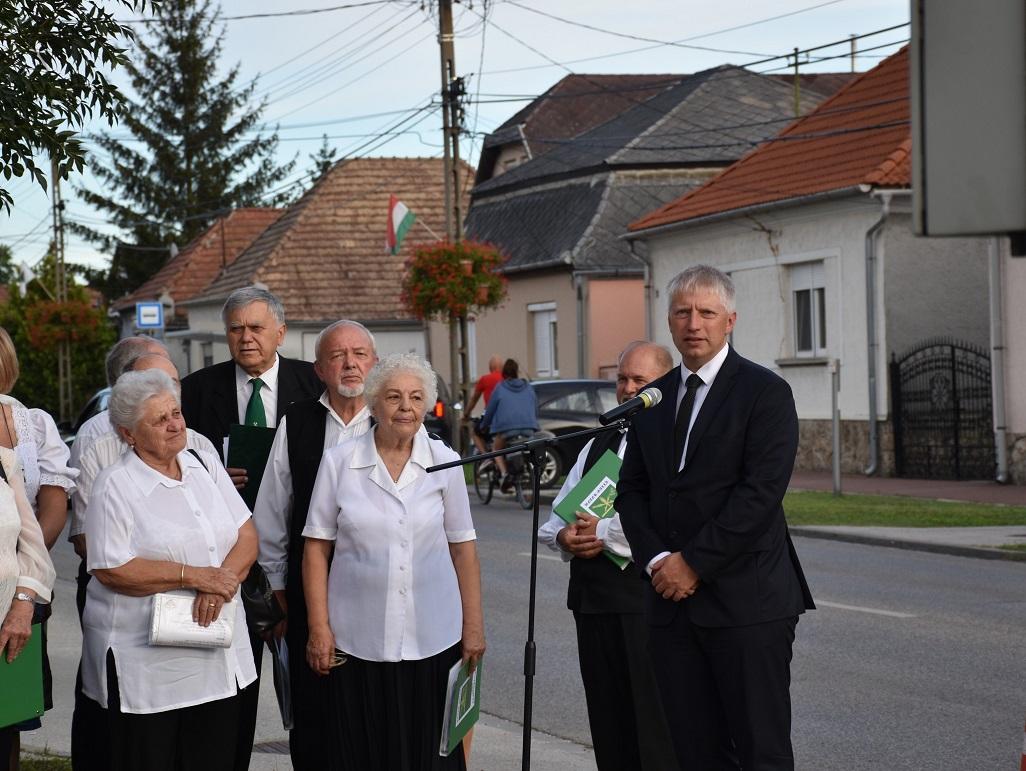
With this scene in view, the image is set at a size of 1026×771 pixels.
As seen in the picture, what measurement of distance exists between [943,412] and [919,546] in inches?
390

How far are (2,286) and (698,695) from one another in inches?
5366

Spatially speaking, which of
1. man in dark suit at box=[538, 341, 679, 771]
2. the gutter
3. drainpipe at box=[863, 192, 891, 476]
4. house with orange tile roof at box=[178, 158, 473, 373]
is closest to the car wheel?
drainpipe at box=[863, 192, 891, 476]

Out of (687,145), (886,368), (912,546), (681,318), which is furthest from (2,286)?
(681,318)

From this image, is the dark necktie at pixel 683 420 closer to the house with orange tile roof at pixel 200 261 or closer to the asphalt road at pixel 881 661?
the asphalt road at pixel 881 661

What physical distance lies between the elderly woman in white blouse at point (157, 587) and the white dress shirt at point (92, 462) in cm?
37

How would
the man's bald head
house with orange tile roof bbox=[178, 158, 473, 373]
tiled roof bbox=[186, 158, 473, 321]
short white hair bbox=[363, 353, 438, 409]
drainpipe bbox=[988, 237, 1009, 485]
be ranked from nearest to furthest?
short white hair bbox=[363, 353, 438, 409]
the man's bald head
drainpipe bbox=[988, 237, 1009, 485]
house with orange tile roof bbox=[178, 158, 473, 373]
tiled roof bbox=[186, 158, 473, 321]

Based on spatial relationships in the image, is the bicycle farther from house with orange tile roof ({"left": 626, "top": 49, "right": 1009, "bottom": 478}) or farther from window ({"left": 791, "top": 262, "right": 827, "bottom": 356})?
window ({"left": 791, "top": 262, "right": 827, "bottom": 356})

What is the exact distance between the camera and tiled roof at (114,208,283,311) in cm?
6181

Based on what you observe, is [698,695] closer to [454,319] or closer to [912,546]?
[912,546]

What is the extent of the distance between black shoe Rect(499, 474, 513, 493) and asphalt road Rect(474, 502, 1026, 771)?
7.31 m

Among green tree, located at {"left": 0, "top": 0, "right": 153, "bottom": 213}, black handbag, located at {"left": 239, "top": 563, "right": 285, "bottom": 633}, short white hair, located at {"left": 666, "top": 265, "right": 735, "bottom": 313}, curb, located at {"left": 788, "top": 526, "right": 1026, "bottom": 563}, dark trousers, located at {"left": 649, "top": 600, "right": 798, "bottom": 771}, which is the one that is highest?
green tree, located at {"left": 0, "top": 0, "right": 153, "bottom": 213}

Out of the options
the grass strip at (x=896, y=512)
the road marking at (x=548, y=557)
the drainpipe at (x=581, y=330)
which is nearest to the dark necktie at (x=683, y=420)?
the road marking at (x=548, y=557)

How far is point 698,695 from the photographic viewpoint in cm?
507

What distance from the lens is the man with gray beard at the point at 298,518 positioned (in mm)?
5977
